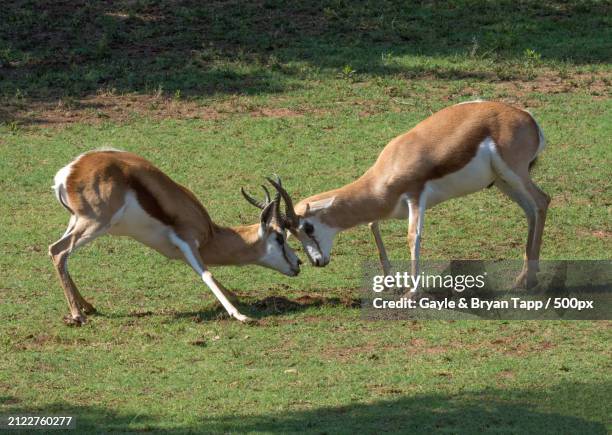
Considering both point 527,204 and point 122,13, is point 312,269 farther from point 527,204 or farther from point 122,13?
point 122,13

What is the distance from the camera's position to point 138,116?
620 inches

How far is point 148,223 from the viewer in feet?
33.2

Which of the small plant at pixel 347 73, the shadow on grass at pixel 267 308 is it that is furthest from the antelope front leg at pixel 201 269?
the small plant at pixel 347 73

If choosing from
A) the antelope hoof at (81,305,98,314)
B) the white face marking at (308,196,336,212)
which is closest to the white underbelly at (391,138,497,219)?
the white face marking at (308,196,336,212)

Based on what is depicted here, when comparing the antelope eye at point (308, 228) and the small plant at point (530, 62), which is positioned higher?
the antelope eye at point (308, 228)

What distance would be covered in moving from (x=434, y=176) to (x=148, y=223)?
2405mm

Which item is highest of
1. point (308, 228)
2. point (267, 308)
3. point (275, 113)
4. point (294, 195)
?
point (308, 228)

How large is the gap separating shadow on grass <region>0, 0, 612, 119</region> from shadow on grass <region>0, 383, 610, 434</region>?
29.6ft

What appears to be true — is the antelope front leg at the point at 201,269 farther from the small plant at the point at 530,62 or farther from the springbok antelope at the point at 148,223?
the small plant at the point at 530,62

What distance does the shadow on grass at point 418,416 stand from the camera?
24.3 feet

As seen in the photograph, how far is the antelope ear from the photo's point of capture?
1066cm

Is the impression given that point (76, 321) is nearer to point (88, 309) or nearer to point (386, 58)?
point (88, 309)

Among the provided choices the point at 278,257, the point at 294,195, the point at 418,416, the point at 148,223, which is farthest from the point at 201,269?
the point at 294,195

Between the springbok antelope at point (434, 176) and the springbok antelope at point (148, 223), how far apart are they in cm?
31
